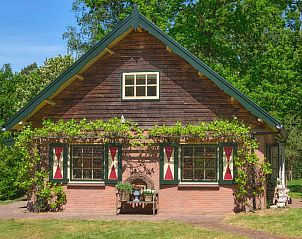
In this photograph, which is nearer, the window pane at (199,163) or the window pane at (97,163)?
the window pane at (199,163)

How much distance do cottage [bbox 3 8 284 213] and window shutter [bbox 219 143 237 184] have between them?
0.03 metres

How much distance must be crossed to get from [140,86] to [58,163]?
393 cm

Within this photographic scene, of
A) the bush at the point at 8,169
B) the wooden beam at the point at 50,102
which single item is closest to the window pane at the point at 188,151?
the wooden beam at the point at 50,102

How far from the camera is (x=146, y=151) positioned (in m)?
17.7

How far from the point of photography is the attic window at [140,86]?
1789 cm

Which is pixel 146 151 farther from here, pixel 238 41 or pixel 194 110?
pixel 238 41

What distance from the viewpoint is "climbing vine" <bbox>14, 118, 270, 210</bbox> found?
55.8 feet

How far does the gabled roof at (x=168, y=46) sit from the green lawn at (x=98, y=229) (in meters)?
4.30

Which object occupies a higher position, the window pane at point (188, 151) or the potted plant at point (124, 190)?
the window pane at point (188, 151)

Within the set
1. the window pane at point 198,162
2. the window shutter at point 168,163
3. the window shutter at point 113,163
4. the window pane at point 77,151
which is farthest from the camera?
the window pane at point 77,151

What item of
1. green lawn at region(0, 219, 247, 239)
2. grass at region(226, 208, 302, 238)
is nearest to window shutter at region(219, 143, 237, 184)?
grass at region(226, 208, 302, 238)

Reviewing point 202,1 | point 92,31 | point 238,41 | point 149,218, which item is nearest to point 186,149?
point 149,218

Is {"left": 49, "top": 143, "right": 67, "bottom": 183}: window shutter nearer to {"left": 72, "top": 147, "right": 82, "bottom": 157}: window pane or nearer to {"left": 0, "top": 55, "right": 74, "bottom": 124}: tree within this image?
{"left": 72, "top": 147, "right": 82, "bottom": 157}: window pane

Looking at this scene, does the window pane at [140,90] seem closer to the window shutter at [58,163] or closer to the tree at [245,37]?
the window shutter at [58,163]
